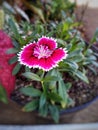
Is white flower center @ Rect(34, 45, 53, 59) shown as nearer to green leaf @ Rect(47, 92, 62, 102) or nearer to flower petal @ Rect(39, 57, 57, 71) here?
flower petal @ Rect(39, 57, 57, 71)

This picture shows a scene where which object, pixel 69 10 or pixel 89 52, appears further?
pixel 69 10

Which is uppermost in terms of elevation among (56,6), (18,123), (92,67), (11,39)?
(56,6)

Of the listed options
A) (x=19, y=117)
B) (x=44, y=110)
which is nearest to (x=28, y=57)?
(x=44, y=110)

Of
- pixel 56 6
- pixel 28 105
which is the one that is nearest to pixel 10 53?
pixel 28 105

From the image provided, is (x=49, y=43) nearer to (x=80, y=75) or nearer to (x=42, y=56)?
(x=42, y=56)

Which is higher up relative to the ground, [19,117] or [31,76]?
[31,76]

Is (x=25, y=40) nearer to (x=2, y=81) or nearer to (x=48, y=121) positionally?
(x=2, y=81)
